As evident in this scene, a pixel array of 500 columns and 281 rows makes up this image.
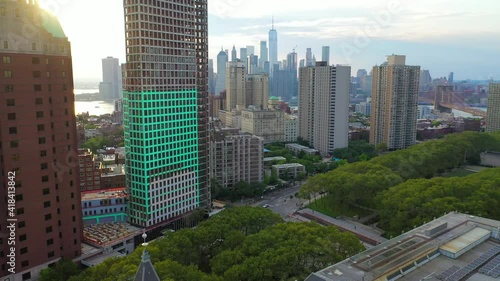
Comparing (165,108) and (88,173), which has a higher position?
(165,108)

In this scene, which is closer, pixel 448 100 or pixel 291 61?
pixel 291 61

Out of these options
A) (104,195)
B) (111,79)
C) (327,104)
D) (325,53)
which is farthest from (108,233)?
(111,79)

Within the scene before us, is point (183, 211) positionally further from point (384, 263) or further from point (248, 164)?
point (384, 263)

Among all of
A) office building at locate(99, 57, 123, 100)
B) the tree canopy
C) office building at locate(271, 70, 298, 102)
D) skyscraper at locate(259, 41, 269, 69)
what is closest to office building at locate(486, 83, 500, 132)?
office building at locate(271, 70, 298, 102)

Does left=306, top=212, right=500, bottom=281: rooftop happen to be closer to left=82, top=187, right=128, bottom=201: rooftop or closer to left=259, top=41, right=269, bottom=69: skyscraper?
left=82, top=187, right=128, bottom=201: rooftop

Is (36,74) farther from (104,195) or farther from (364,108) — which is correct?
(364,108)

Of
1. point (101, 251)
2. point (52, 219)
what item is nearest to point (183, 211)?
point (101, 251)
